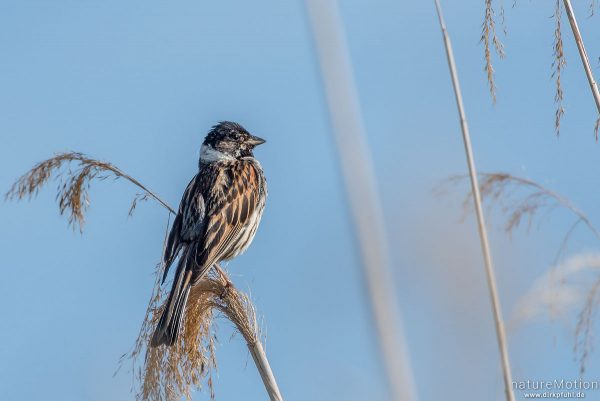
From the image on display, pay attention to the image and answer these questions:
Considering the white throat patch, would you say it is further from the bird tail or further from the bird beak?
the bird tail

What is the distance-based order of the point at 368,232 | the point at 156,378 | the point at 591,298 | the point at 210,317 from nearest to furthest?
the point at 591,298 → the point at 368,232 → the point at 156,378 → the point at 210,317

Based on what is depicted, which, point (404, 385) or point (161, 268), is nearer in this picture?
point (404, 385)

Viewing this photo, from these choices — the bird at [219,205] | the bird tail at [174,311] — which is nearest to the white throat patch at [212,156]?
the bird at [219,205]

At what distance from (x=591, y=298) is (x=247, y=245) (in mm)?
2822

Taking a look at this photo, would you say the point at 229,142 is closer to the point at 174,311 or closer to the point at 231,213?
the point at 231,213

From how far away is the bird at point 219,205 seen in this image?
14.1 feet

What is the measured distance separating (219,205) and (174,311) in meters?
1.35

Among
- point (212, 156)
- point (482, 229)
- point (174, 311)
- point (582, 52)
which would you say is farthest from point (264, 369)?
point (212, 156)

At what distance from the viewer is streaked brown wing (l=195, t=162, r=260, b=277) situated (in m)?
4.36

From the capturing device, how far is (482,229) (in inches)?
87.8

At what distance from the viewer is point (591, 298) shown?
7.21 ft

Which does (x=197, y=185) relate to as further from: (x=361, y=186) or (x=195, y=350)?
(x=361, y=186)

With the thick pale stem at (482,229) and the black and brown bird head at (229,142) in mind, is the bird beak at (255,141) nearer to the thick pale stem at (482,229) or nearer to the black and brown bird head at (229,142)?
the black and brown bird head at (229,142)

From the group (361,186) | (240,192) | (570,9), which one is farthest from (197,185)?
(570,9)
